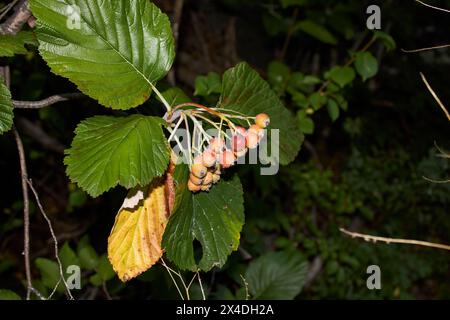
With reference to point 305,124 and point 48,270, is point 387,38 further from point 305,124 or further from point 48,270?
point 48,270

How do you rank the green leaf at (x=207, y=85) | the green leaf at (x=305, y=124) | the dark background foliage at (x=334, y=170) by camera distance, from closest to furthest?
the green leaf at (x=207, y=85) < the green leaf at (x=305, y=124) < the dark background foliage at (x=334, y=170)

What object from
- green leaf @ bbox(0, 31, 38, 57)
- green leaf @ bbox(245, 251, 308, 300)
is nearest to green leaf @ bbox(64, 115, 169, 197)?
green leaf @ bbox(0, 31, 38, 57)

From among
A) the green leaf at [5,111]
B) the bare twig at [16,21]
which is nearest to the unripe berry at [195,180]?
the green leaf at [5,111]

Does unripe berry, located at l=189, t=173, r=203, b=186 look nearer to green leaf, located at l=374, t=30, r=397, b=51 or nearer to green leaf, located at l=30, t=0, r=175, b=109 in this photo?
green leaf, located at l=30, t=0, r=175, b=109

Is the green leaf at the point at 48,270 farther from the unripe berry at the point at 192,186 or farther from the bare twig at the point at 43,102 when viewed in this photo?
the unripe berry at the point at 192,186
